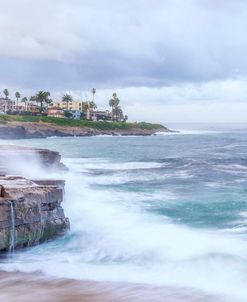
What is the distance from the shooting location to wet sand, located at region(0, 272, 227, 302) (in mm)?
10227

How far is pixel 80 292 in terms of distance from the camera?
418 inches

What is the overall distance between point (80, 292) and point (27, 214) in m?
3.47

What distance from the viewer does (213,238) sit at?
49.3 ft

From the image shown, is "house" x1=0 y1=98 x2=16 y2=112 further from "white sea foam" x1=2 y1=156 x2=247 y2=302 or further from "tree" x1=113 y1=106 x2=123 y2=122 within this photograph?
"white sea foam" x1=2 y1=156 x2=247 y2=302

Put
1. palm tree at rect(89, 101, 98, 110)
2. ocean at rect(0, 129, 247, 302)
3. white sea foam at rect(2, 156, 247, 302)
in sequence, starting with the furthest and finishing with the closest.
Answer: palm tree at rect(89, 101, 98, 110) < ocean at rect(0, 129, 247, 302) < white sea foam at rect(2, 156, 247, 302)

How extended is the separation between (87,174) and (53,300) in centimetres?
2221

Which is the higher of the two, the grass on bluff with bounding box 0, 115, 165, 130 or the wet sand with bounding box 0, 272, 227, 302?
the grass on bluff with bounding box 0, 115, 165, 130

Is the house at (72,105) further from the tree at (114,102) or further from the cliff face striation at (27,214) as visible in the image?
the cliff face striation at (27,214)

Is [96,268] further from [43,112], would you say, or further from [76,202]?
[43,112]

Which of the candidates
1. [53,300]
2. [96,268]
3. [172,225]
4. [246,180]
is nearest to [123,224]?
[172,225]

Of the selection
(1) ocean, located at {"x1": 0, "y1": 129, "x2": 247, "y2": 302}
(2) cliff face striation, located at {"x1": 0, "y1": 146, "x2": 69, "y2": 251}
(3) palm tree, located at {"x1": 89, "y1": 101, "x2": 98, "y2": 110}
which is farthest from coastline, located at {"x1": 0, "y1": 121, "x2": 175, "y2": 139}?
(2) cliff face striation, located at {"x1": 0, "y1": 146, "x2": 69, "y2": 251}

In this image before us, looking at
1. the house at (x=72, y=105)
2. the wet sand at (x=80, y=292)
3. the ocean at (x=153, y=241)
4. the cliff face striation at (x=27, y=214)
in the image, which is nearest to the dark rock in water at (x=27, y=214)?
the cliff face striation at (x=27, y=214)

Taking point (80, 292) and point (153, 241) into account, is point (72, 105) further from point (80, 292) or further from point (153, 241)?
point (80, 292)

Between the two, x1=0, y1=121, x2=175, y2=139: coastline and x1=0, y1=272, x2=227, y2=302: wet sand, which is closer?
x1=0, y1=272, x2=227, y2=302: wet sand
